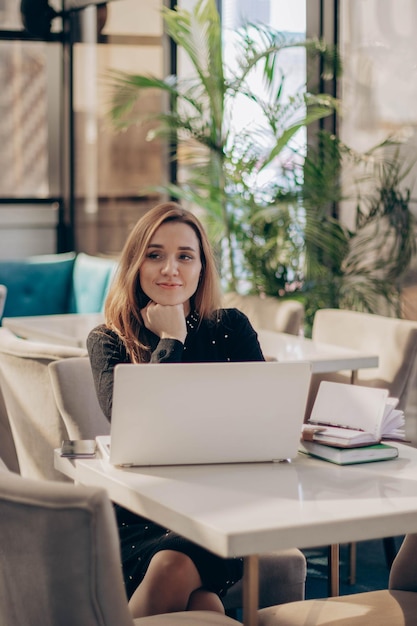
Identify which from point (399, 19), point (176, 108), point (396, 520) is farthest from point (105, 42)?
point (396, 520)

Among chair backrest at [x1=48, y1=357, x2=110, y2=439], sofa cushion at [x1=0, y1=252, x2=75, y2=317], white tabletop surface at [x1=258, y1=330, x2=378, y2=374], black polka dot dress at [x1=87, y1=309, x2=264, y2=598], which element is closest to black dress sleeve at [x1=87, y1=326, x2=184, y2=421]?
black polka dot dress at [x1=87, y1=309, x2=264, y2=598]

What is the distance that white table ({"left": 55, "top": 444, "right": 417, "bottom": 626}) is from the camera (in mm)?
1811

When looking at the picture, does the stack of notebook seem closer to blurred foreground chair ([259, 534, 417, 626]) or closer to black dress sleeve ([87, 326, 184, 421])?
blurred foreground chair ([259, 534, 417, 626])

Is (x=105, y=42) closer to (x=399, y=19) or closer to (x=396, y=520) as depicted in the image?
(x=399, y=19)

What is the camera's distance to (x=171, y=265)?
288cm

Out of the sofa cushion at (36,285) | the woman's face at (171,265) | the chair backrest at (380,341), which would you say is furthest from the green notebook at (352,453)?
the sofa cushion at (36,285)

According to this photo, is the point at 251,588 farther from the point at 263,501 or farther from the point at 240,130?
the point at 240,130

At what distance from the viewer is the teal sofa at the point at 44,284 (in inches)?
288

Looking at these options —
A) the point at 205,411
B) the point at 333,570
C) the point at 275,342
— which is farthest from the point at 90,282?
the point at 205,411

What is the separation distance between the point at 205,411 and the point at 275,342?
2.15 metres

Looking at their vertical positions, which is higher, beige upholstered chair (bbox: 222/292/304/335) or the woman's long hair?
the woman's long hair

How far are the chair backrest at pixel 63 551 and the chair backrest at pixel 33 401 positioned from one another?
4.79 ft

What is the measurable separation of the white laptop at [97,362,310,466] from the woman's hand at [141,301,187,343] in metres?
0.58

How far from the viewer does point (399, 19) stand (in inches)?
214
